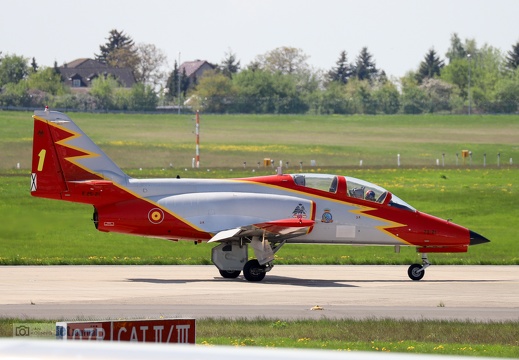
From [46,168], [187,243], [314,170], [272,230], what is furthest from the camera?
[314,170]

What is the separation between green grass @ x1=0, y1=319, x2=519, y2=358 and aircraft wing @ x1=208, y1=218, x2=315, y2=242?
6870mm

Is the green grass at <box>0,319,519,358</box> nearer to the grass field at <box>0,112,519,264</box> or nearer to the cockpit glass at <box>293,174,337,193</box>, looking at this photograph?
the cockpit glass at <box>293,174,337,193</box>

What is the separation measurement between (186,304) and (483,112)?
116636 mm

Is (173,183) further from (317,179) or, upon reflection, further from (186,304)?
(186,304)

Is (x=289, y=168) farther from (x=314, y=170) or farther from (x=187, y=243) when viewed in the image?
(x=187, y=243)

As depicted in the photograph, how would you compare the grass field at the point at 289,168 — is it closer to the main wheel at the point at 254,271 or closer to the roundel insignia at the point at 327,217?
the roundel insignia at the point at 327,217

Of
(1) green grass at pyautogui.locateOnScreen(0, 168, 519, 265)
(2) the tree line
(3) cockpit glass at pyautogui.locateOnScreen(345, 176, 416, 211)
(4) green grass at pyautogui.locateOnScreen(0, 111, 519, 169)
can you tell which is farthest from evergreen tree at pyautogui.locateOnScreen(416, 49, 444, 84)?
(3) cockpit glass at pyautogui.locateOnScreen(345, 176, 416, 211)

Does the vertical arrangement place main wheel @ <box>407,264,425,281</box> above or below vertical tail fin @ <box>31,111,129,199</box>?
below

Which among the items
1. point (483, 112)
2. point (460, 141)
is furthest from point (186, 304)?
point (483, 112)

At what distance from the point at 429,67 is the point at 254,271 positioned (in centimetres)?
16143

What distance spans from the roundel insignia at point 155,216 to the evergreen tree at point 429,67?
15667 centimetres

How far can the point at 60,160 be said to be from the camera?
82.5 feet

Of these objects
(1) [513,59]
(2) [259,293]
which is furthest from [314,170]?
(1) [513,59]

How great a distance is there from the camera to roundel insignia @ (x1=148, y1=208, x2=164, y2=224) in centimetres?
2488
